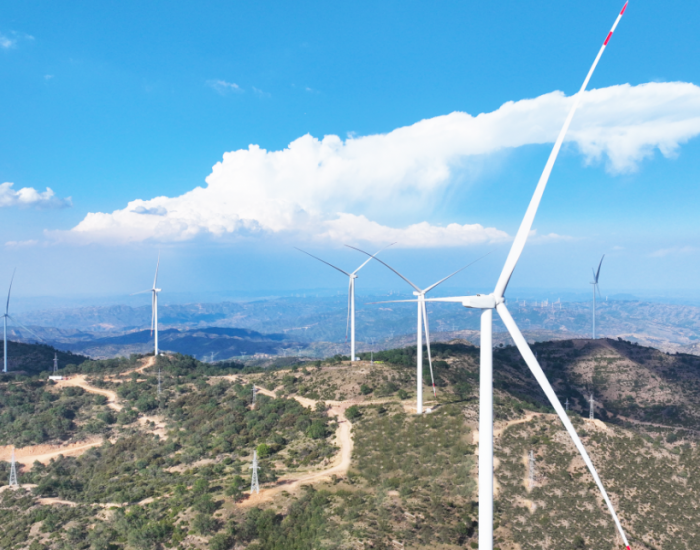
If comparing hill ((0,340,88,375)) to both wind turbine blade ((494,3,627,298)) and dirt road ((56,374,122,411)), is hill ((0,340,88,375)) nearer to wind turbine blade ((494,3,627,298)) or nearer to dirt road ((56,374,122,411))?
dirt road ((56,374,122,411))

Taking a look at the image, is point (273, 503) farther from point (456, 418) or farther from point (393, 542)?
point (456, 418)

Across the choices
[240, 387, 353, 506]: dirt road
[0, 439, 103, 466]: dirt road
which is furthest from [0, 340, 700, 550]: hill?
[0, 439, 103, 466]: dirt road

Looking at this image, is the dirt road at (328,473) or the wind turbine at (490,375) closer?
the wind turbine at (490,375)

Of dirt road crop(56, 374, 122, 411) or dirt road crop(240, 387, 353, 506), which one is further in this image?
dirt road crop(56, 374, 122, 411)

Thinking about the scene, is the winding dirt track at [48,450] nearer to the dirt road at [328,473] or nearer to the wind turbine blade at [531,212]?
the dirt road at [328,473]

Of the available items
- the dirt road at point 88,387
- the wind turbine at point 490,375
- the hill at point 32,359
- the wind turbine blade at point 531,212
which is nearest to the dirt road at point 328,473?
the wind turbine at point 490,375

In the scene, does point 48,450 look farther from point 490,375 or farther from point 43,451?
point 490,375

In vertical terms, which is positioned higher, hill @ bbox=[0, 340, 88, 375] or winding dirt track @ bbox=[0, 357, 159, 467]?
winding dirt track @ bbox=[0, 357, 159, 467]

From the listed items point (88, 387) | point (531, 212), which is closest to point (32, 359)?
point (88, 387)

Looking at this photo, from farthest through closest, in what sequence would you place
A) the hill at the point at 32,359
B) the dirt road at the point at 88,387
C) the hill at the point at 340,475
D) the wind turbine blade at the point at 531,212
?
the hill at the point at 32,359
the dirt road at the point at 88,387
the hill at the point at 340,475
the wind turbine blade at the point at 531,212
